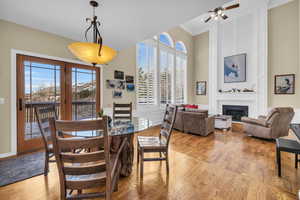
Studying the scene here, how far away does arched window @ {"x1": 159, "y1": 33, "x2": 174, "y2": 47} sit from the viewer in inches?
236

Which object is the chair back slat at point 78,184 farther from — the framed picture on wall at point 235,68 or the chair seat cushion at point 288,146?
the framed picture on wall at point 235,68

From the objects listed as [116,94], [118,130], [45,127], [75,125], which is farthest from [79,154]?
[116,94]

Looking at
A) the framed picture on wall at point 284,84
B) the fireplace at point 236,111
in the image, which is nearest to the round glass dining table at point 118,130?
the fireplace at point 236,111

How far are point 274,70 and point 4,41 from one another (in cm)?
819

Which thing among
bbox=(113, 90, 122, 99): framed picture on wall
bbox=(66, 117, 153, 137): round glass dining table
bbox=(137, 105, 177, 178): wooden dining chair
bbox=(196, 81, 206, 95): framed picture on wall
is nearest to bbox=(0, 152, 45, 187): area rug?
bbox=(66, 117, 153, 137): round glass dining table

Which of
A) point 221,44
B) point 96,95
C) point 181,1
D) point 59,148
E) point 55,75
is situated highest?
point 221,44

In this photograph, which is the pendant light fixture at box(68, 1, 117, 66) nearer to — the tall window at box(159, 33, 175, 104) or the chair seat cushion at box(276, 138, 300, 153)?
the chair seat cushion at box(276, 138, 300, 153)

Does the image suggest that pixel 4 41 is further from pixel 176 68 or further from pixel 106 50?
pixel 176 68

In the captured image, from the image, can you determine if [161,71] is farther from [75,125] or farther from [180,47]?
[75,125]

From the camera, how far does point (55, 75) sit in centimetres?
334

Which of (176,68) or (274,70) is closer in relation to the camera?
(274,70)

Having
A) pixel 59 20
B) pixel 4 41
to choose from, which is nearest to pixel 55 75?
pixel 4 41

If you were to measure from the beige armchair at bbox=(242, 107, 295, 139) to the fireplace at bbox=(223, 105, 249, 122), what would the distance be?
218 cm

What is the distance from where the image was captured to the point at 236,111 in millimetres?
6293
